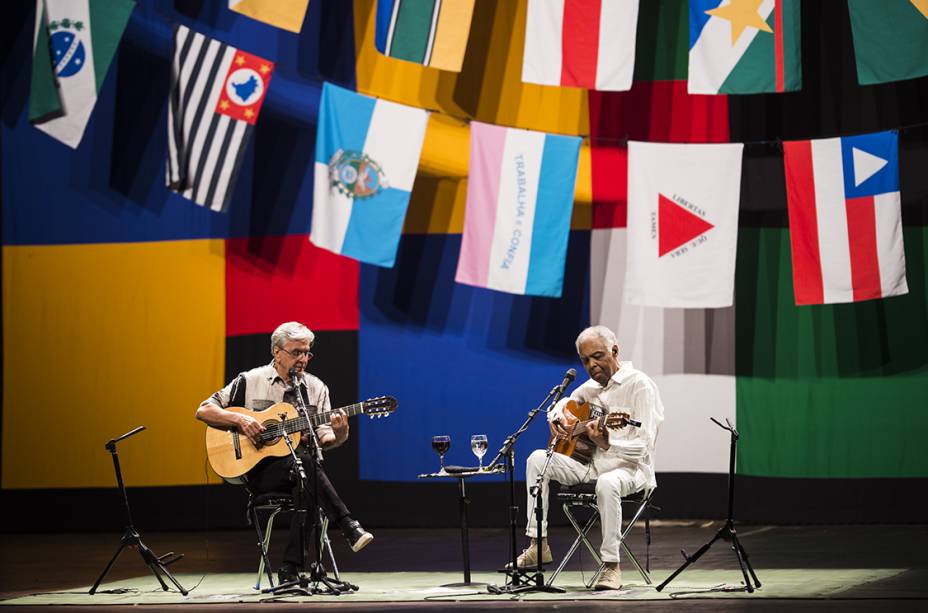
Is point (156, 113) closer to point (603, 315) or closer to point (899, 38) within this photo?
point (603, 315)

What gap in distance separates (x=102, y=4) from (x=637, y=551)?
17.3 feet

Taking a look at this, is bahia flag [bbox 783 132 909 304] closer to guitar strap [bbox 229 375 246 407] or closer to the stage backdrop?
the stage backdrop

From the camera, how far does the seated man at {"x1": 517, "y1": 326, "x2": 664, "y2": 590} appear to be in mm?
5195

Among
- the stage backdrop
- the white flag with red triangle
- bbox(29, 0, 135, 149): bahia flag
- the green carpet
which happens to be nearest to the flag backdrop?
the stage backdrop

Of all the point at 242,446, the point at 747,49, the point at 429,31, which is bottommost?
the point at 242,446

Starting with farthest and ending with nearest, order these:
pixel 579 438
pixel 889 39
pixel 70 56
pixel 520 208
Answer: pixel 70 56 → pixel 520 208 → pixel 889 39 → pixel 579 438

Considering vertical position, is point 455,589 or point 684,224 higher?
point 684,224

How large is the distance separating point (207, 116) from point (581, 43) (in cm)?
260

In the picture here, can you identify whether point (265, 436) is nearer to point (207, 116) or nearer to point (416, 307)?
point (416, 307)

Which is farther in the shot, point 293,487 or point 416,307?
point 416,307

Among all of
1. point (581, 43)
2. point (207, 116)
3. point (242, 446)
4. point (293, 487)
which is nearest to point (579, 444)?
point (293, 487)

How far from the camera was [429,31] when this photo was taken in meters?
7.46

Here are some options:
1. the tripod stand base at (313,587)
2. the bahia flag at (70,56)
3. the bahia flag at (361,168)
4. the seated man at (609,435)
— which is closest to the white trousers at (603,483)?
the seated man at (609,435)

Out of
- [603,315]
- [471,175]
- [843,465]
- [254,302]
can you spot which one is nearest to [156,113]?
[254,302]
